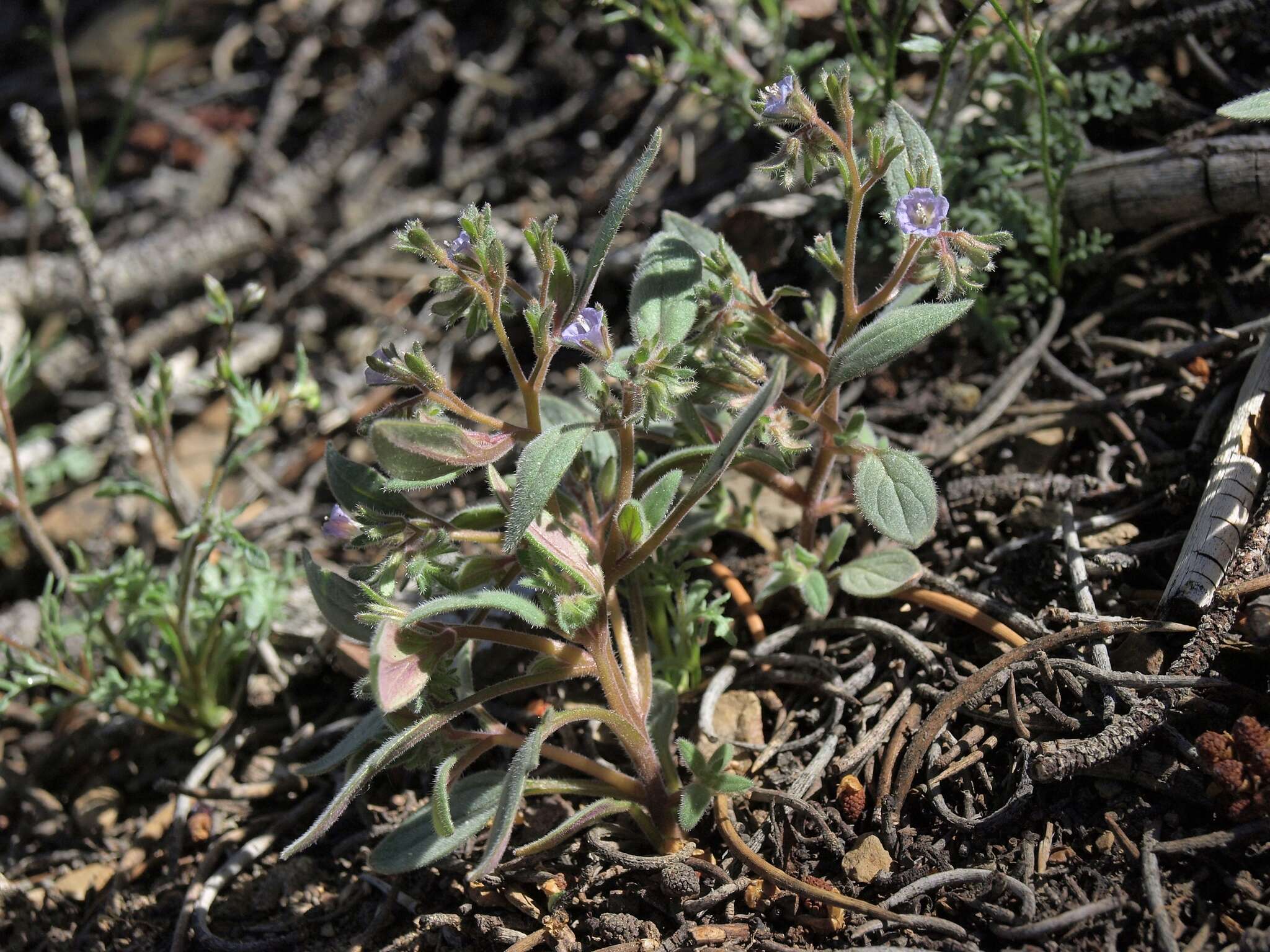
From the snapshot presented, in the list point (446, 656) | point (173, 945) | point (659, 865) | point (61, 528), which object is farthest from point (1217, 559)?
point (61, 528)

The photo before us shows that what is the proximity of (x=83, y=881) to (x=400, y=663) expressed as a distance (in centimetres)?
161

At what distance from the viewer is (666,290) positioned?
2.55 metres

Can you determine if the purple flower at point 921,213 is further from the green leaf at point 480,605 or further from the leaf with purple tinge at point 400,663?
the leaf with purple tinge at point 400,663

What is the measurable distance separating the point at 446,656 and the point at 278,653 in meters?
1.33

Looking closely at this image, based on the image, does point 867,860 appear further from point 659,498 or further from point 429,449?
point 429,449

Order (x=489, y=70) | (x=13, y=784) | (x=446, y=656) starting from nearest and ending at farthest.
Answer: (x=446, y=656) < (x=13, y=784) < (x=489, y=70)

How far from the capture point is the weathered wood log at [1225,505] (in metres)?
2.27

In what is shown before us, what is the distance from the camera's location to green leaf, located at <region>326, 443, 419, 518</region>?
7.55ft

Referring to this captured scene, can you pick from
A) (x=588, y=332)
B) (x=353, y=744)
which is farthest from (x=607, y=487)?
(x=353, y=744)

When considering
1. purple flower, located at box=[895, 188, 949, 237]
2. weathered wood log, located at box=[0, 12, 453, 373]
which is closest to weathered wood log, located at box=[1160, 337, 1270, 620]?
purple flower, located at box=[895, 188, 949, 237]

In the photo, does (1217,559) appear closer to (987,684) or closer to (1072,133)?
(987,684)

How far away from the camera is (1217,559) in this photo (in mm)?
2289

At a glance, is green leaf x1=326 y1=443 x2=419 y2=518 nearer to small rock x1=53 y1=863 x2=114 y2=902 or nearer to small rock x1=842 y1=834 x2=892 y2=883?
small rock x1=842 y1=834 x2=892 y2=883

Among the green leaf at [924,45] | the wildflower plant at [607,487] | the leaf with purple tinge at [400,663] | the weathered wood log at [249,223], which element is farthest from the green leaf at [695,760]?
the weathered wood log at [249,223]
